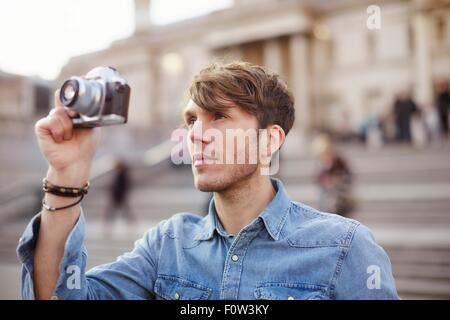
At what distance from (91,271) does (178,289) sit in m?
0.30

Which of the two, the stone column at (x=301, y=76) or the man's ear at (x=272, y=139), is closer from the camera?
the man's ear at (x=272, y=139)

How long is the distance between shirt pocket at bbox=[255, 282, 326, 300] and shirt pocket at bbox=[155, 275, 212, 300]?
0.61ft

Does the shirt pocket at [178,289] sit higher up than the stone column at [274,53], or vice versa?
the stone column at [274,53]

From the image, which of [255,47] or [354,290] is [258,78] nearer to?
[354,290]

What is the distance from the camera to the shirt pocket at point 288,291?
1.44 meters

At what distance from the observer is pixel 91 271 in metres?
1.59

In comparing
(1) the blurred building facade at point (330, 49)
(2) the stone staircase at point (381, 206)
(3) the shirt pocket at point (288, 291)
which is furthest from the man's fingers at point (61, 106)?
(1) the blurred building facade at point (330, 49)

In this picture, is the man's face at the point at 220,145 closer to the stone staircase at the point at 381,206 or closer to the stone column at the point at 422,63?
the stone staircase at the point at 381,206

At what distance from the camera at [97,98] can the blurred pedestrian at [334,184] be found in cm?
479

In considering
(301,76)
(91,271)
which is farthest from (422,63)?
(91,271)

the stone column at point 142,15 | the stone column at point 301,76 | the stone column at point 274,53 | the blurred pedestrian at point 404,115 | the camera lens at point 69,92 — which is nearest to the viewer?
the camera lens at point 69,92

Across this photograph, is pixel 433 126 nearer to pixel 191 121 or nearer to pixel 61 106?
pixel 191 121

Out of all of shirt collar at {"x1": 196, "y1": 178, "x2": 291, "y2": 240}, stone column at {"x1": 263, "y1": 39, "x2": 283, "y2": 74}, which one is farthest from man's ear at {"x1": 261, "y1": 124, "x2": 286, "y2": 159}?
stone column at {"x1": 263, "y1": 39, "x2": 283, "y2": 74}
